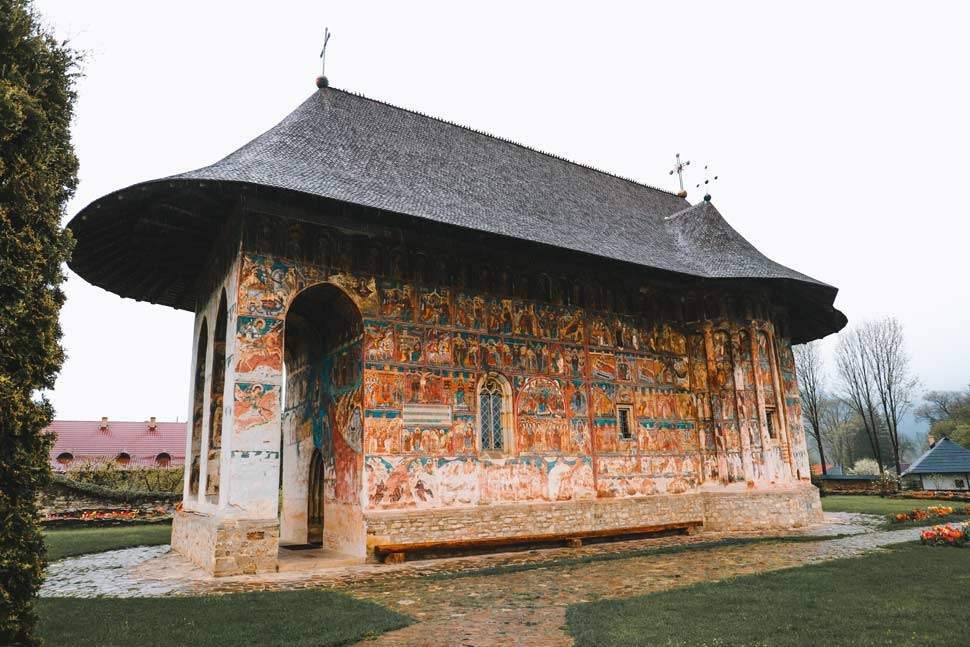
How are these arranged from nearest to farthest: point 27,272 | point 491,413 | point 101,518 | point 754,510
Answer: point 27,272 → point 491,413 → point 754,510 → point 101,518

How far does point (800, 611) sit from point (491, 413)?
6827 millimetres

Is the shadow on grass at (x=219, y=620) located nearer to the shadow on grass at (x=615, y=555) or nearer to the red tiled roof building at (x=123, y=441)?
the shadow on grass at (x=615, y=555)

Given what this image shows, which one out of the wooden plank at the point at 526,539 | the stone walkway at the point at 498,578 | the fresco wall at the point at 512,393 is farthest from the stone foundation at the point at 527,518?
the stone walkway at the point at 498,578

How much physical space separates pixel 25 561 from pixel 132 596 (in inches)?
124

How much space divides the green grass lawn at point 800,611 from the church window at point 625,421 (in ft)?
18.3

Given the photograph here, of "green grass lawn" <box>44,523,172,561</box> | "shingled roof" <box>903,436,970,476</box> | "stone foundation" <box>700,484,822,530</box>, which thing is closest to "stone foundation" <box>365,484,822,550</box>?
"stone foundation" <box>700,484,822,530</box>

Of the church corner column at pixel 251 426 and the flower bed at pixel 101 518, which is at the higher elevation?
the church corner column at pixel 251 426

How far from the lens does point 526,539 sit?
37.0ft

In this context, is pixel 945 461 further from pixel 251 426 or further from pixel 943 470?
pixel 251 426

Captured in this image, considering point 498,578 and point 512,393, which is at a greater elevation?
point 512,393

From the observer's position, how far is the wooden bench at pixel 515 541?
9891mm

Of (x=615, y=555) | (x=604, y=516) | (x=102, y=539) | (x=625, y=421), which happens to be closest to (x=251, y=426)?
(x=615, y=555)

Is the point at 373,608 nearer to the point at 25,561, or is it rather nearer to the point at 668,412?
the point at 25,561

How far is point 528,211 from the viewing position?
539 inches
